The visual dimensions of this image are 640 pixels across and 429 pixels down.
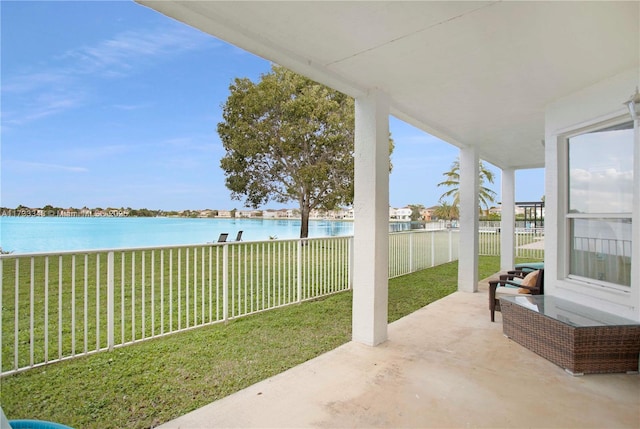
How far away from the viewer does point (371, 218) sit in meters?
3.41

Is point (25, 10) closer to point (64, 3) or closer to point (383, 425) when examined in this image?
point (64, 3)

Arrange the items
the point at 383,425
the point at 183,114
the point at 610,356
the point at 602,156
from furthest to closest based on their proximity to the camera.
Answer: the point at 183,114 → the point at 602,156 → the point at 610,356 → the point at 383,425

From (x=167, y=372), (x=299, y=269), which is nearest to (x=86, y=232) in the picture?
(x=299, y=269)

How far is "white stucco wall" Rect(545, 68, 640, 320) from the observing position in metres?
3.00

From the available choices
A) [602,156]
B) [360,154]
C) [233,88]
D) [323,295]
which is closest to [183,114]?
[233,88]

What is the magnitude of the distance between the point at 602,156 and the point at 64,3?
9258 mm

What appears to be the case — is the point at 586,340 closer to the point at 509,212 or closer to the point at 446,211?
the point at 509,212

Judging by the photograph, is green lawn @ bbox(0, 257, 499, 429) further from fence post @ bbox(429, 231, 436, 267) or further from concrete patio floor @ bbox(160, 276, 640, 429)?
fence post @ bbox(429, 231, 436, 267)

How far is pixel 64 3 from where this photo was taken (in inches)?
253

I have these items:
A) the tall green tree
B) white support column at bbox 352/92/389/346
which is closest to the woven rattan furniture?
white support column at bbox 352/92/389/346

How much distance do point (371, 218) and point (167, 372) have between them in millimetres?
2363

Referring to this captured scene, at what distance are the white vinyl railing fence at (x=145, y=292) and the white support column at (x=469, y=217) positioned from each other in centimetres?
179

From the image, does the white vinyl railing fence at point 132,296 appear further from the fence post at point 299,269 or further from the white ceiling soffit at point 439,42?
the white ceiling soffit at point 439,42

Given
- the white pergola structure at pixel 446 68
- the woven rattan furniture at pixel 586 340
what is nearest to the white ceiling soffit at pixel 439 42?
the white pergola structure at pixel 446 68
